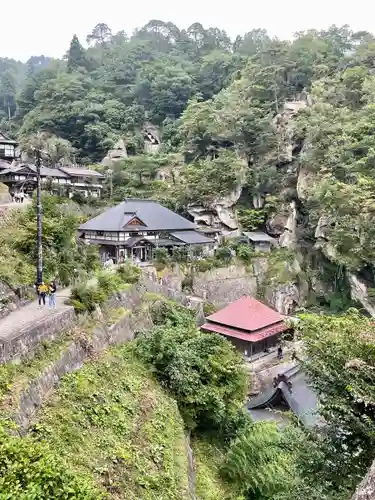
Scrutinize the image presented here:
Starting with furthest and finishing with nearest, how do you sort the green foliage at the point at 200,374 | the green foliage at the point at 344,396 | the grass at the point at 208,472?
the green foliage at the point at 200,374 < the grass at the point at 208,472 < the green foliage at the point at 344,396

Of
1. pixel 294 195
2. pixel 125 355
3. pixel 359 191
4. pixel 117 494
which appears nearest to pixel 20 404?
pixel 117 494

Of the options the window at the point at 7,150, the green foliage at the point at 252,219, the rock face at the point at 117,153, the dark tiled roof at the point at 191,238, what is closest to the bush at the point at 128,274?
the dark tiled roof at the point at 191,238

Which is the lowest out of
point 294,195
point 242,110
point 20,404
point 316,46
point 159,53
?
point 20,404

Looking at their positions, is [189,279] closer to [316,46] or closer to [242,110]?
[242,110]

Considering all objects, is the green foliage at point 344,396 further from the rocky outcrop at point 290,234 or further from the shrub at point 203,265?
the rocky outcrop at point 290,234

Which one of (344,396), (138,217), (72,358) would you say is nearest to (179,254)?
(138,217)

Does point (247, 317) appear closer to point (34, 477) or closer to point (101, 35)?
point (34, 477)
